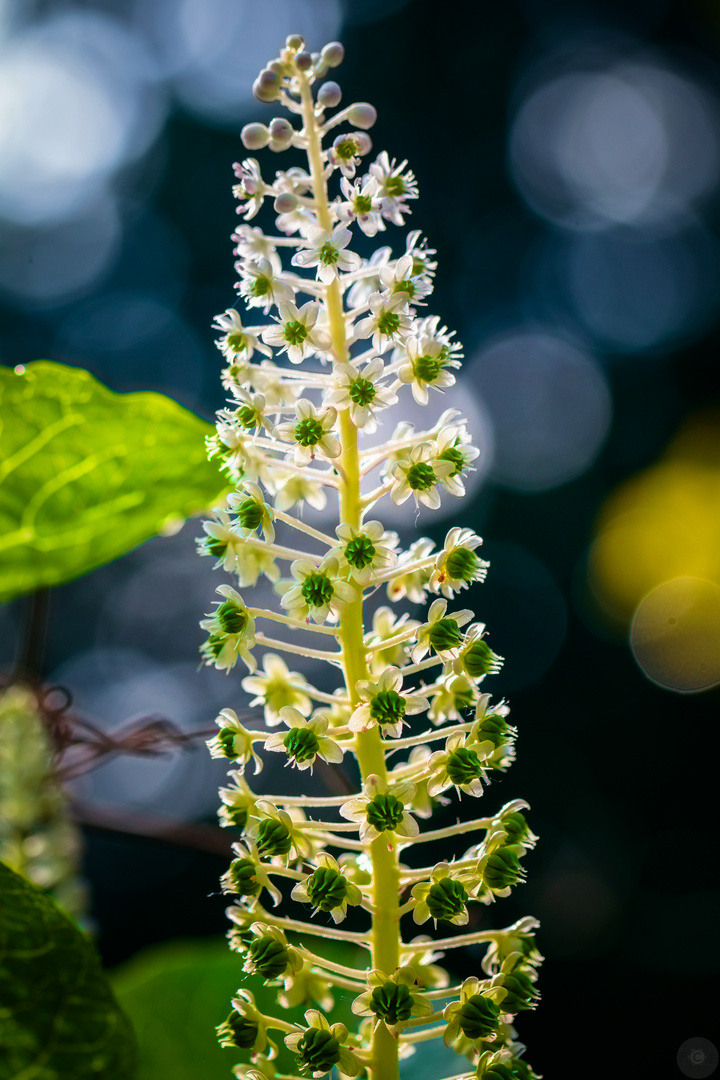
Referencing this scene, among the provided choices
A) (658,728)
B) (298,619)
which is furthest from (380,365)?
(658,728)

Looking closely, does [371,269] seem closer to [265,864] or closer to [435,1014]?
[265,864]

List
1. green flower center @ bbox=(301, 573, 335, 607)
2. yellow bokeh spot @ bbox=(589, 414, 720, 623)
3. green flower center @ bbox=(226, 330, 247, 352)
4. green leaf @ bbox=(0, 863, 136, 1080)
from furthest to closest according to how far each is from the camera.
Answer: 1. yellow bokeh spot @ bbox=(589, 414, 720, 623)
2. green flower center @ bbox=(226, 330, 247, 352)
3. green flower center @ bbox=(301, 573, 335, 607)
4. green leaf @ bbox=(0, 863, 136, 1080)

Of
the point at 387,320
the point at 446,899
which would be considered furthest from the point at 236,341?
the point at 446,899

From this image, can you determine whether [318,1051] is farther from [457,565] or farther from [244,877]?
[457,565]

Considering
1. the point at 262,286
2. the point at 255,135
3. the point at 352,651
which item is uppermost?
the point at 255,135

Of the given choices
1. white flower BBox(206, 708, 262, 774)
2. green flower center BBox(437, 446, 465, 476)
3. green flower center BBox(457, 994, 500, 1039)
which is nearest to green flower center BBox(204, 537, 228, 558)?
white flower BBox(206, 708, 262, 774)

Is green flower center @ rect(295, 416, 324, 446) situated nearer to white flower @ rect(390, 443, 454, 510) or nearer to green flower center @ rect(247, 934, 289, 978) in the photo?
white flower @ rect(390, 443, 454, 510)
